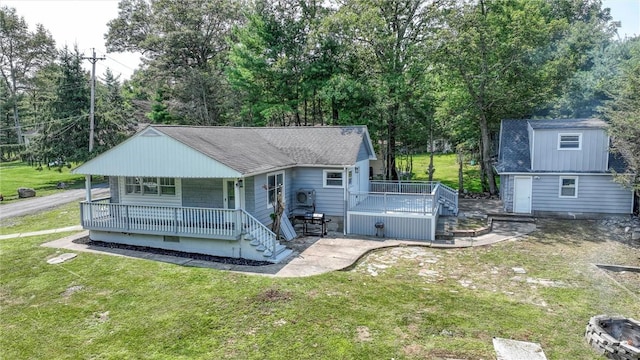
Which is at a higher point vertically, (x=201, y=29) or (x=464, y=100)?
(x=201, y=29)

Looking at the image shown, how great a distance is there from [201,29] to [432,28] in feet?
70.0

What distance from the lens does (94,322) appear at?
25.5 feet

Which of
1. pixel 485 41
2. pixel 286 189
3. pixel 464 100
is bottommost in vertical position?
pixel 286 189

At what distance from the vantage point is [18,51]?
42406 millimetres

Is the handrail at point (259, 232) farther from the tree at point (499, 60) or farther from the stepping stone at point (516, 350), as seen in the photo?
the tree at point (499, 60)

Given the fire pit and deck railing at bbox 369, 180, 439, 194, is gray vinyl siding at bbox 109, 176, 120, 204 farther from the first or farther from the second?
the fire pit

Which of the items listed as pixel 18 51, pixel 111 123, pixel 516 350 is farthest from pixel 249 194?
pixel 18 51

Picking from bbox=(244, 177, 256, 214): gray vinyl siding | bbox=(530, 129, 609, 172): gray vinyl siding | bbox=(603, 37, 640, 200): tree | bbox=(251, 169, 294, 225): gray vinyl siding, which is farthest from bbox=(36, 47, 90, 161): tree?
bbox=(603, 37, 640, 200): tree

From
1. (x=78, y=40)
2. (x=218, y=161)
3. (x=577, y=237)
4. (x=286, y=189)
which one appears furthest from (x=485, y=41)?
(x=78, y=40)

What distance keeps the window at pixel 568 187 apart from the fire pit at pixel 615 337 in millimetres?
11574

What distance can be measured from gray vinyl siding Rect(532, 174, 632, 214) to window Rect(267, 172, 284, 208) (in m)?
11.9

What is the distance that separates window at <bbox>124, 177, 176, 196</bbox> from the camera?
13664mm

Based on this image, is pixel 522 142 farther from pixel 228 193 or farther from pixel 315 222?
pixel 228 193

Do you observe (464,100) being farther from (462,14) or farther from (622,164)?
(622,164)
